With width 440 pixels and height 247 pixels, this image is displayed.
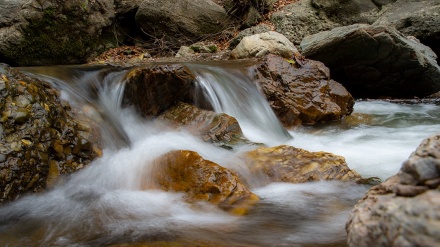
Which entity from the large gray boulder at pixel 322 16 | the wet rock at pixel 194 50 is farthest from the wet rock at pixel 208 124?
the large gray boulder at pixel 322 16

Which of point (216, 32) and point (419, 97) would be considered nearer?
point (419, 97)

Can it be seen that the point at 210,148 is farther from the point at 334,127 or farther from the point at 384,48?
the point at 384,48

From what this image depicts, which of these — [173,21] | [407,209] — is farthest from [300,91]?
[173,21]

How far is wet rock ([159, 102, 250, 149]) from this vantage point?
463 cm

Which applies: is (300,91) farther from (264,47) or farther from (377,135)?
(264,47)

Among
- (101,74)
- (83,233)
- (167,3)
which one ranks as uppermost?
(167,3)

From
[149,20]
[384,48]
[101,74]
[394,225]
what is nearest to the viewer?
[394,225]

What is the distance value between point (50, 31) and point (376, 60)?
8256 mm

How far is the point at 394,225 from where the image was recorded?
4.58 feet

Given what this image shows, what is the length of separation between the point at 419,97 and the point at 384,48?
1875 mm

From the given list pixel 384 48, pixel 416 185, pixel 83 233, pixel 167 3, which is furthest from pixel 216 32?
pixel 416 185

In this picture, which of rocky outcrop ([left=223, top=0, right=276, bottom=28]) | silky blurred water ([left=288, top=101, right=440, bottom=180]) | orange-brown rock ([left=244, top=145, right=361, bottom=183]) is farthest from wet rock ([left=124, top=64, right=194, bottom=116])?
rocky outcrop ([left=223, top=0, right=276, bottom=28])

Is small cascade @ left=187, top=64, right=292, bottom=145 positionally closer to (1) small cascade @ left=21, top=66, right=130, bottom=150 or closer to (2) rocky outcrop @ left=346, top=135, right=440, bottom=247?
(1) small cascade @ left=21, top=66, right=130, bottom=150

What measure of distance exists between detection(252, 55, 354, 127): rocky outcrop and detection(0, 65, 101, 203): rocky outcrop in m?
3.37
